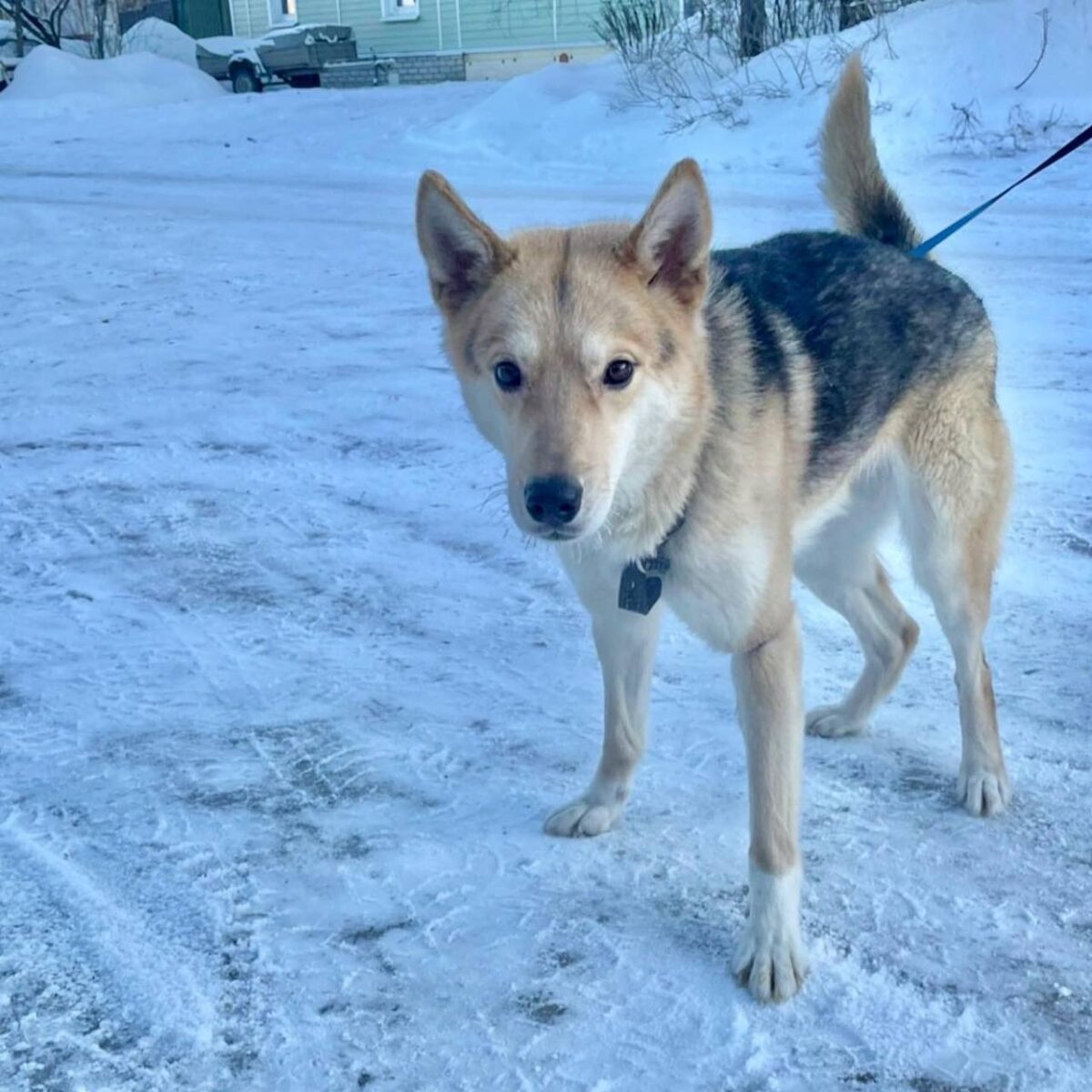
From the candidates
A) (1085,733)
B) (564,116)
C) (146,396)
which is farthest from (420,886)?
(564,116)

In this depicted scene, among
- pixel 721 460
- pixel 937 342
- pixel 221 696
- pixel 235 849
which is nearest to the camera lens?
pixel 721 460

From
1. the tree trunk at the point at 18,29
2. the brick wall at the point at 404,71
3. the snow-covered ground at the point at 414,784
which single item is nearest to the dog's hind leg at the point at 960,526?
the snow-covered ground at the point at 414,784

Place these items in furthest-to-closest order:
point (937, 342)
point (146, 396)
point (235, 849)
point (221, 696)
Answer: point (146, 396) → point (221, 696) → point (937, 342) → point (235, 849)

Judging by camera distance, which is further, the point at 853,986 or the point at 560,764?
the point at 560,764

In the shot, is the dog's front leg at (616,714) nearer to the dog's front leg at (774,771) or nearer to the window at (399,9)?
the dog's front leg at (774,771)

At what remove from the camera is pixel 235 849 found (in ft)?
9.37

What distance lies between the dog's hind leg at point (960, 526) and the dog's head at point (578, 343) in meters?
0.80

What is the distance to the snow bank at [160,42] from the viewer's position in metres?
29.3

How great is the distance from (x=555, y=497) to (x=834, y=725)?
1.39 m

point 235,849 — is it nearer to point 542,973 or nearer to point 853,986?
point 542,973

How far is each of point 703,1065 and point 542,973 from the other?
377 mm

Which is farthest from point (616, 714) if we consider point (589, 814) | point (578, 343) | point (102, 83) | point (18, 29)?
point (18, 29)

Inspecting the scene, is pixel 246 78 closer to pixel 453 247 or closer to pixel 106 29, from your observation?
pixel 106 29

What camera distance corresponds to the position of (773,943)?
8.09ft
